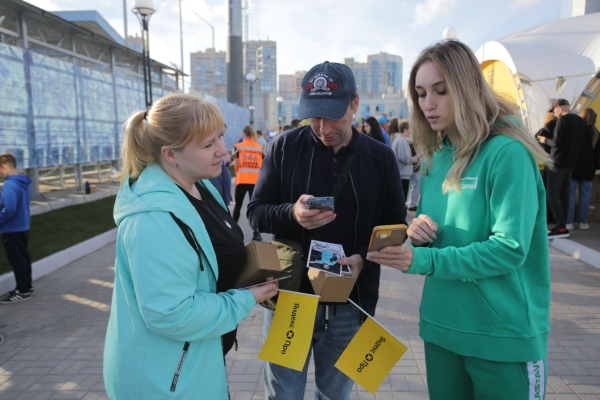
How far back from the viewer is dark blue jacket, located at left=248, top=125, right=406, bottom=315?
2.04 metres

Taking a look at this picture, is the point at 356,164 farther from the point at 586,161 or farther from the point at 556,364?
the point at 586,161

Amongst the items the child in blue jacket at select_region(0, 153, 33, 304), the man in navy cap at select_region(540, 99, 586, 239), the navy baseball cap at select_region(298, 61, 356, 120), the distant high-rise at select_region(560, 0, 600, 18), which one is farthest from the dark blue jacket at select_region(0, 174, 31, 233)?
the distant high-rise at select_region(560, 0, 600, 18)

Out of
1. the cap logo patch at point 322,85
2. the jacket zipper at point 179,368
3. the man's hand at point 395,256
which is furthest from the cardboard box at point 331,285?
the cap logo patch at point 322,85

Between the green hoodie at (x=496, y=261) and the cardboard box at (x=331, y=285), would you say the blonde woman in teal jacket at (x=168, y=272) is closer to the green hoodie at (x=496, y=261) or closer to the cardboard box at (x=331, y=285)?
the cardboard box at (x=331, y=285)

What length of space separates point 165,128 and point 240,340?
9.52 ft

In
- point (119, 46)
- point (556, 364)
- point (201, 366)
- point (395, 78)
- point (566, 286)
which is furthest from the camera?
point (395, 78)

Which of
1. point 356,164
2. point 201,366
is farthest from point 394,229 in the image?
point 201,366

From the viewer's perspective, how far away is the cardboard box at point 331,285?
174cm

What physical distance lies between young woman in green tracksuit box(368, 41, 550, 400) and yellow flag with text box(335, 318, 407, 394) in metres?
0.23

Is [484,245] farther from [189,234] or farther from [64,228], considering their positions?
[64,228]

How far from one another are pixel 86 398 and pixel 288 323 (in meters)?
2.24

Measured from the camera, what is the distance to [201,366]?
5.15 feet

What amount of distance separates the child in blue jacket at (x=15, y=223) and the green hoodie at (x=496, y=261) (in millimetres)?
4896

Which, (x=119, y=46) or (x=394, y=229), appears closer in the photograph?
(x=394, y=229)
